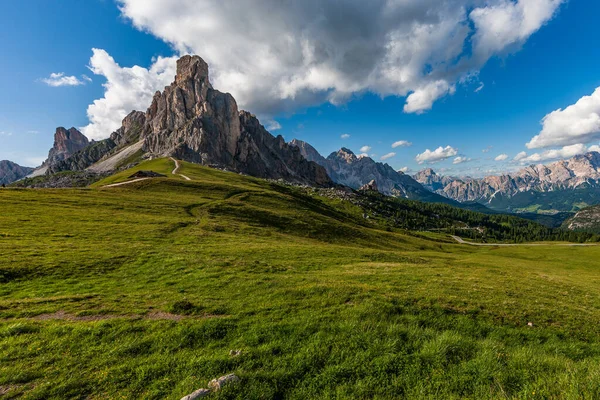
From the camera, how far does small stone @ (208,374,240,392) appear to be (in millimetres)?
8297

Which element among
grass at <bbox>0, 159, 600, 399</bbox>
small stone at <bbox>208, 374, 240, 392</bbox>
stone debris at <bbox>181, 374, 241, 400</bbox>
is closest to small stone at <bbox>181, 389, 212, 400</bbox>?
stone debris at <bbox>181, 374, 241, 400</bbox>

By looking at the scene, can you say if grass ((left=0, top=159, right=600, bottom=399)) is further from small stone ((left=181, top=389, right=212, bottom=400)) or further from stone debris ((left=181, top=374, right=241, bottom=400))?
small stone ((left=181, top=389, right=212, bottom=400))

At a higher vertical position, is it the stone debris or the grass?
the stone debris

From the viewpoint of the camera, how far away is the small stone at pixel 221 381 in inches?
327

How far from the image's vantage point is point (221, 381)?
8492mm

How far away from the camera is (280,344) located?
434 inches

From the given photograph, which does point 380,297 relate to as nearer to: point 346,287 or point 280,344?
point 346,287

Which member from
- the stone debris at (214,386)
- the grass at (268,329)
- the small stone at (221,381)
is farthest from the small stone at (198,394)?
the grass at (268,329)

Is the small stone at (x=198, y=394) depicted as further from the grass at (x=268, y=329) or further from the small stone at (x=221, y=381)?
the grass at (x=268, y=329)

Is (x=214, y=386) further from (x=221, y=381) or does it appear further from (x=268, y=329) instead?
(x=268, y=329)

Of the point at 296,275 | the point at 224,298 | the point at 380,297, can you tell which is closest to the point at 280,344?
the point at 224,298

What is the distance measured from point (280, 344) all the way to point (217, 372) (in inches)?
109

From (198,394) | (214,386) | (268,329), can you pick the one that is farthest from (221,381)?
(268,329)

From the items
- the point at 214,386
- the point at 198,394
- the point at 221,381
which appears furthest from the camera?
the point at 221,381
